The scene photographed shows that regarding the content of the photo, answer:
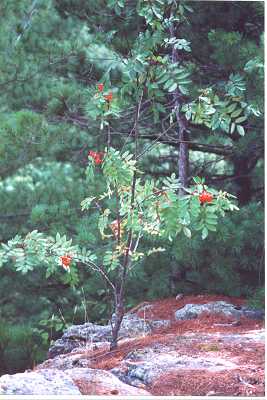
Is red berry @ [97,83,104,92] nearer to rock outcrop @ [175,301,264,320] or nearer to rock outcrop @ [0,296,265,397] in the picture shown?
rock outcrop @ [0,296,265,397]

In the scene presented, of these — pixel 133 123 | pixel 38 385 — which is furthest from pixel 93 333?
pixel 133 123

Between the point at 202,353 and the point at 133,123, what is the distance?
6.31 ft

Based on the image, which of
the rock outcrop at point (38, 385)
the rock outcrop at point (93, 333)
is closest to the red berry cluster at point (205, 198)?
the rock outcrop at point (38, 385)

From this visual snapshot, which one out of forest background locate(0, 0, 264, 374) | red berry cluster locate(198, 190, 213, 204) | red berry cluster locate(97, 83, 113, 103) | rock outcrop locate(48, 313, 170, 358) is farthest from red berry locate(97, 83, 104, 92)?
rock outcrop locate(48, 313, 170, 358)

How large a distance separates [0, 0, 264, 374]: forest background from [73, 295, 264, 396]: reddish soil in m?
0.25

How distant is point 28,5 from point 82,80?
79 cm

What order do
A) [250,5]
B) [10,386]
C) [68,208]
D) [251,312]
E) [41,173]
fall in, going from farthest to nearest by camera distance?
[41,173]
[68,208]
[250,5]
[251,312]
[10,386]

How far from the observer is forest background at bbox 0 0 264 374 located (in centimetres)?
342

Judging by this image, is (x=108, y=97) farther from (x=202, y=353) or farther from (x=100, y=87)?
(x=202, y=353)

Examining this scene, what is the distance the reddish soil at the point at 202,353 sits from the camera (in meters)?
2.20

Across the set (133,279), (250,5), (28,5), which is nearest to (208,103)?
(250,5)

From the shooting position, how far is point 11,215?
4.77 meters

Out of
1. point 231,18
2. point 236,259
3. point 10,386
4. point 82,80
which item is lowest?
point 10,386

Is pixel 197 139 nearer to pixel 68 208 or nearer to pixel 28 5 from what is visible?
pixel 68 208
